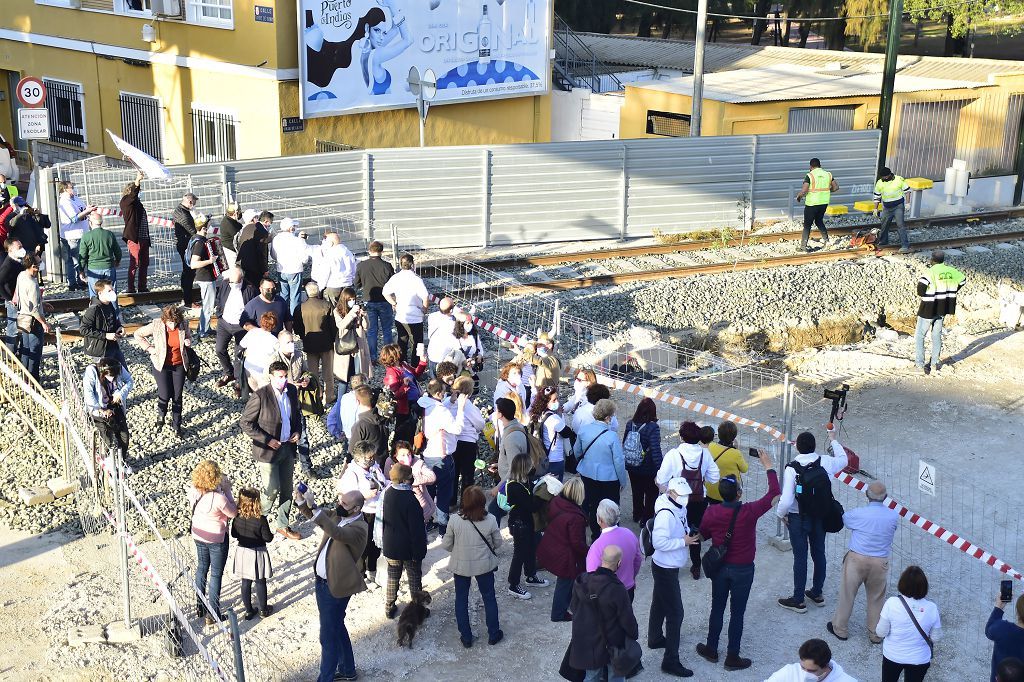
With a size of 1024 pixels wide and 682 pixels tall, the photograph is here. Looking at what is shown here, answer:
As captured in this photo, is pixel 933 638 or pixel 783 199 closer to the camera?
pixel 933 638

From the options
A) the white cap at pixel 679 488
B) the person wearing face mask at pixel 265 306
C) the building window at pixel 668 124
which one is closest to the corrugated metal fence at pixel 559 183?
the building window at pixel 668 124

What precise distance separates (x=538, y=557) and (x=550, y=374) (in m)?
2.75

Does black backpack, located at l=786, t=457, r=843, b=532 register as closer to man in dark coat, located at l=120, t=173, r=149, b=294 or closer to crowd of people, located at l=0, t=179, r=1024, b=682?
crowd of people, located at l=0, t=179, r=1024, b=682

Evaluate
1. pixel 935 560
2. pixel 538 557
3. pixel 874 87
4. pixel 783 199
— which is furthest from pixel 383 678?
pixel 874 87

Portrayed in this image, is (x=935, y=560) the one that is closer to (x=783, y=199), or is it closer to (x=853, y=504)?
(x=853, y=504)

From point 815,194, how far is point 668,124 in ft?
26.0

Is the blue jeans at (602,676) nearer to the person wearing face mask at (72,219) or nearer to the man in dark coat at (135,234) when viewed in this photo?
the man in dark coat at (135,234)

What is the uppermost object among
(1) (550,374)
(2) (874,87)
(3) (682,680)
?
(2) (874,87)

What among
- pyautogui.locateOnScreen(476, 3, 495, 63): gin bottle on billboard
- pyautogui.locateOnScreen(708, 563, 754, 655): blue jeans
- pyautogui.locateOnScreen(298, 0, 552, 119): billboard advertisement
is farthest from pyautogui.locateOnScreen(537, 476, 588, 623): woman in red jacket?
pyautogui.locateOnScreen(476, 3, 495, 63): gin bottle on billboard

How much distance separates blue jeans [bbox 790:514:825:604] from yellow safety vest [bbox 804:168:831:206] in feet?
37.5

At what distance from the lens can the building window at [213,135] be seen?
23.2 metres

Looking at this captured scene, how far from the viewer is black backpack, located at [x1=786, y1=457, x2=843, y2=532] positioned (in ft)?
31.2

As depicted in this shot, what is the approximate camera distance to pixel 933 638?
813 centimetres

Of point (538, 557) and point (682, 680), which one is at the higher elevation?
point (538, 557)
